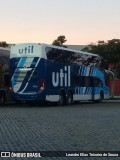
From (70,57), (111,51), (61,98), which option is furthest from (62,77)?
(111,51)

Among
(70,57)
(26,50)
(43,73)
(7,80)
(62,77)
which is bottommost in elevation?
(7,80)

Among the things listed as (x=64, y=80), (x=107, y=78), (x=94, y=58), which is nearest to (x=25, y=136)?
(x=64, y=80)

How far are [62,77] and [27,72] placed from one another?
2.94m

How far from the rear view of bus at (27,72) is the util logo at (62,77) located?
1300 mm

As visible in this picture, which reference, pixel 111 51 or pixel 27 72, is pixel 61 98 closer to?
pixel 27 72

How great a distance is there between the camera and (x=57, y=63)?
31656mm

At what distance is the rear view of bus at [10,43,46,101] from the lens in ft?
99.3

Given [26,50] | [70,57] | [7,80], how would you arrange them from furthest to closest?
[70,57] < [7,80] < [26,50]

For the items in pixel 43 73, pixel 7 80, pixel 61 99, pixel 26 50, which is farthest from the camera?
pixel 61 99

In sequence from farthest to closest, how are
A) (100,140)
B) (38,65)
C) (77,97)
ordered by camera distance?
(77,97), (38,65), (100,140)

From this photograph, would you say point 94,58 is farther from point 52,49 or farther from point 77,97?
point 52,49

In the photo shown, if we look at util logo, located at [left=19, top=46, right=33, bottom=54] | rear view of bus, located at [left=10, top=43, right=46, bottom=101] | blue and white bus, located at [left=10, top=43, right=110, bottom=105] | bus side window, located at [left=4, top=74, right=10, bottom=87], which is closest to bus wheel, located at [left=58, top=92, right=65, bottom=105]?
→ blue and white bus, located at [left=10, top=43, right=110, bottom=105]

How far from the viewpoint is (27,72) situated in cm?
3058

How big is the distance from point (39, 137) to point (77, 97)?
69.0 ft
